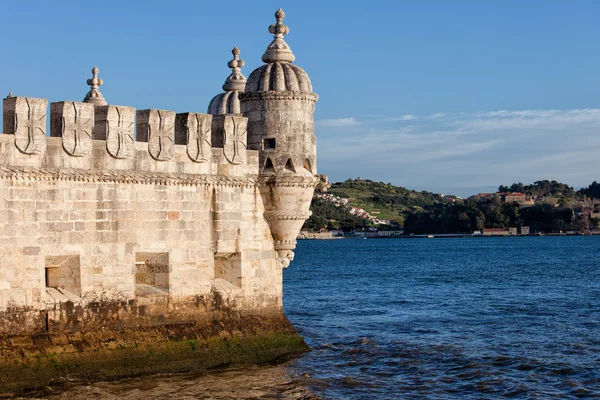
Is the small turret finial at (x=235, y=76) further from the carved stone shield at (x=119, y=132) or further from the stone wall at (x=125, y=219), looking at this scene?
the carved stone shield at (x=119, y=132)

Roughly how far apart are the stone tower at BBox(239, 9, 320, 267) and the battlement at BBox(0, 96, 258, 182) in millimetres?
534

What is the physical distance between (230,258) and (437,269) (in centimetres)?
5484

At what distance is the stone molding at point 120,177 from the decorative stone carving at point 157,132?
1.44 feet

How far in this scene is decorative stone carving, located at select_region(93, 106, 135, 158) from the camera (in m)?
19.2

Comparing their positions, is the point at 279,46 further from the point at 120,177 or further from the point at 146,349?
the point at 146,349

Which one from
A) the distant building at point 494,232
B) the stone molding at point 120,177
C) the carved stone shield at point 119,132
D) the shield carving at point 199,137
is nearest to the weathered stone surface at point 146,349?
the stone molding at point 120,177

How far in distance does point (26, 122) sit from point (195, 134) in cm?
391

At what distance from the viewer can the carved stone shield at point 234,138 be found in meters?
21.4

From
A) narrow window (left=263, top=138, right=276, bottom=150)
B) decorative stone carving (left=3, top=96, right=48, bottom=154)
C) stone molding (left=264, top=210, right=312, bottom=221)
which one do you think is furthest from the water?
narrow window (left=263, top=138, right=276, bottom=150)

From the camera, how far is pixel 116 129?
19.3m

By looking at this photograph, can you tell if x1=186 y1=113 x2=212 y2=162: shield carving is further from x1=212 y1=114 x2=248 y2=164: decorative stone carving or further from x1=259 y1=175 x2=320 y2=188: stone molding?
x1=259 y1=175 x2=320 y2=188: stone molding

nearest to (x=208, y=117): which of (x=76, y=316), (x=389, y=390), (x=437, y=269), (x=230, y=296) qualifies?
(x=230, y=296)

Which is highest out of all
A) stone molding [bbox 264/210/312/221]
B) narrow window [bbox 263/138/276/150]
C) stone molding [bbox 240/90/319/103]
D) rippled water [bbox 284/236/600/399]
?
stone molding [bbox 240/90/319/103]

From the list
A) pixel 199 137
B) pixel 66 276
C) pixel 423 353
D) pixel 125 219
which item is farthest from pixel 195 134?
pixel 423 353
